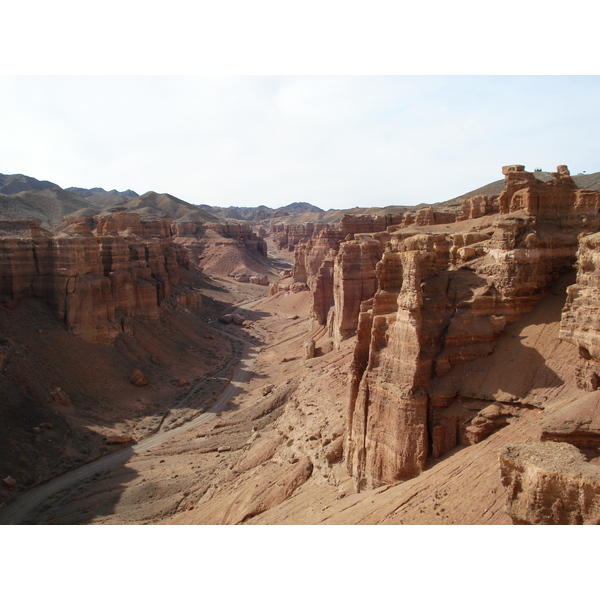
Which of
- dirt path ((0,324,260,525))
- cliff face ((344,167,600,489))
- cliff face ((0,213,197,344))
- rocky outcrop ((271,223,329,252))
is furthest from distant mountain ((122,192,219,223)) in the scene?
cliff face ((344,167,600,489))

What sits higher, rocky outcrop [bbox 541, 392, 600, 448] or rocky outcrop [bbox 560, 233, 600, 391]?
rocky outcrop [bbox 560, 233, 600, 391]

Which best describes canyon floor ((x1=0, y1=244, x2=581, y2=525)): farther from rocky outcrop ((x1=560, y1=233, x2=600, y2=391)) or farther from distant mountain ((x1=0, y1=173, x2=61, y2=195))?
distant mountain ((x1=0, y1=173, x2=61, y2=195))

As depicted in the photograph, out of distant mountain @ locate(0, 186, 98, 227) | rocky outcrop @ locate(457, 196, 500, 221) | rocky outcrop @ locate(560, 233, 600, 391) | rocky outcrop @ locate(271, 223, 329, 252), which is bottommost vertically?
rocky outcrop @ locate(560, 233, 600, 391)

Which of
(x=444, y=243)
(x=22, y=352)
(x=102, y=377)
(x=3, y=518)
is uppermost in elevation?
A: (x=444, y=243)

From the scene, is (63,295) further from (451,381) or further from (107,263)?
(451,381)

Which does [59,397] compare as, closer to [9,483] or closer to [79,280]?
[9,483]

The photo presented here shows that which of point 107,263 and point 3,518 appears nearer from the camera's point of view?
point 3,518

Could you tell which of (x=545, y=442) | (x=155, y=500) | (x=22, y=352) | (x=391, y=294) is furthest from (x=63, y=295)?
(x=545, y=442)
